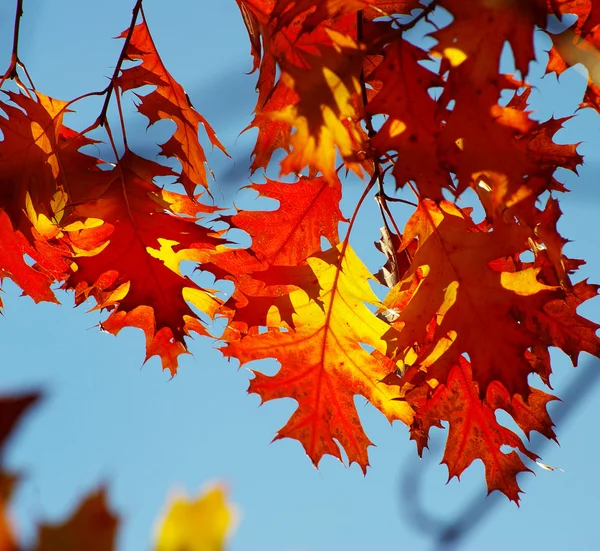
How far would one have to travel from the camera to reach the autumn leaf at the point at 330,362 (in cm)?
130

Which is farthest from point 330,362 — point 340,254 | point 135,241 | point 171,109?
point 171,109

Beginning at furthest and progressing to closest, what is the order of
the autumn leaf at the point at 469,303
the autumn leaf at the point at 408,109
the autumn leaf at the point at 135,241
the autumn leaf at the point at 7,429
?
the autumn leaf at the point at 135,241
the autumn leaf at the point at 469,303
the autumn leaf at the point at 408,109
the autumn leaf at the point at 7,429

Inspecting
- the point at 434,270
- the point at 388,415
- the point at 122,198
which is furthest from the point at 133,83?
the point at 388,415

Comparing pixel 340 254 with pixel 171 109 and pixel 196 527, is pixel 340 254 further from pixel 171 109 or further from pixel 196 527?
pixel 196 527

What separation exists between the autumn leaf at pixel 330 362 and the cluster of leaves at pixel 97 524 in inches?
38.9

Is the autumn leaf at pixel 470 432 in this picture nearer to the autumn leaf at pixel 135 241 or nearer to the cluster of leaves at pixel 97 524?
the autumn leaf at pixel 135 241

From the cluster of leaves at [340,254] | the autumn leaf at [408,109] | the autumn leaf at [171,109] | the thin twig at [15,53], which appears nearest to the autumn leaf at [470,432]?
the cluster of leaves at [340,254]

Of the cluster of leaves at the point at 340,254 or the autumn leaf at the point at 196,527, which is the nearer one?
the autumn leaf at the point at 196,527

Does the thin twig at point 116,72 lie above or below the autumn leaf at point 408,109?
above

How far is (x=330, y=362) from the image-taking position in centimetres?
133

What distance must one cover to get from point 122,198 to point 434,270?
1.67ft

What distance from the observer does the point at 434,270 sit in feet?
3.93

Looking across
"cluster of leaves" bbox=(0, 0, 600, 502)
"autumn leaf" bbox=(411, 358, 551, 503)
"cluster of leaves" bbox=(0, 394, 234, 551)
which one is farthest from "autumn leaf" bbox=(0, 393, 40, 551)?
"autumn leaf" bbox=(411, 358, 551, 503)

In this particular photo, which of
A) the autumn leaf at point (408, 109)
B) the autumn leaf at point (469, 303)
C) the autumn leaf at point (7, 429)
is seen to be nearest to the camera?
the autumn leaf at point (7, 429)
